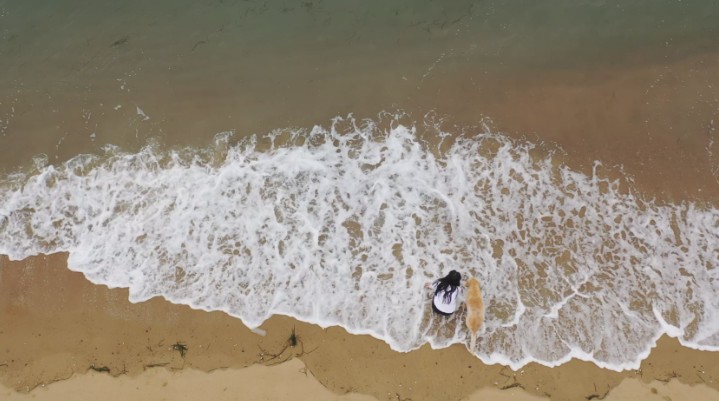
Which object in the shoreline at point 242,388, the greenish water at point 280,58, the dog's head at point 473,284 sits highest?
the greenish water at point 280,58

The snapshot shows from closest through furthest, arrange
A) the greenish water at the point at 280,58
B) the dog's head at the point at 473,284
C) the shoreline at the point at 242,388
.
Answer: the shoreline at the point at 242,388 → the dog's head at the point at 473,284 → the greenish water at the point at 280,58

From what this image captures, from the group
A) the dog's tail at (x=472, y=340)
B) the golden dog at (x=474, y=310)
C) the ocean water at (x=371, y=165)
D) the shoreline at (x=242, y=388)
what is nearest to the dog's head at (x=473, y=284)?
the golden dog at (x=474, y=310)

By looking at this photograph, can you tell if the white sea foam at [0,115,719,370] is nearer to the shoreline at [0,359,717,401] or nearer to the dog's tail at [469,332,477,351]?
the dog's tail at [469,332,477,351]

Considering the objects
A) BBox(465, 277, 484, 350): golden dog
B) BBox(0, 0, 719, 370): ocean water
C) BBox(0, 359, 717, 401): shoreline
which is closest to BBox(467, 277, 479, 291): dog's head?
BBox(465, 277, 484, 350): golden dog

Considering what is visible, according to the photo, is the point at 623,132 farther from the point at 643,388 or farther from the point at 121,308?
the point at 121,308

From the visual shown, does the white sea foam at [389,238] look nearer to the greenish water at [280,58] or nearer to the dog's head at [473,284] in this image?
the dog's head at [473,284]

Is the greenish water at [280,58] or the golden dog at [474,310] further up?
the greenish water at [280,58]

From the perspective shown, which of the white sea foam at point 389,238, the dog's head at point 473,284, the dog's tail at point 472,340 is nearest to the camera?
the dog's tail at point 472,340
